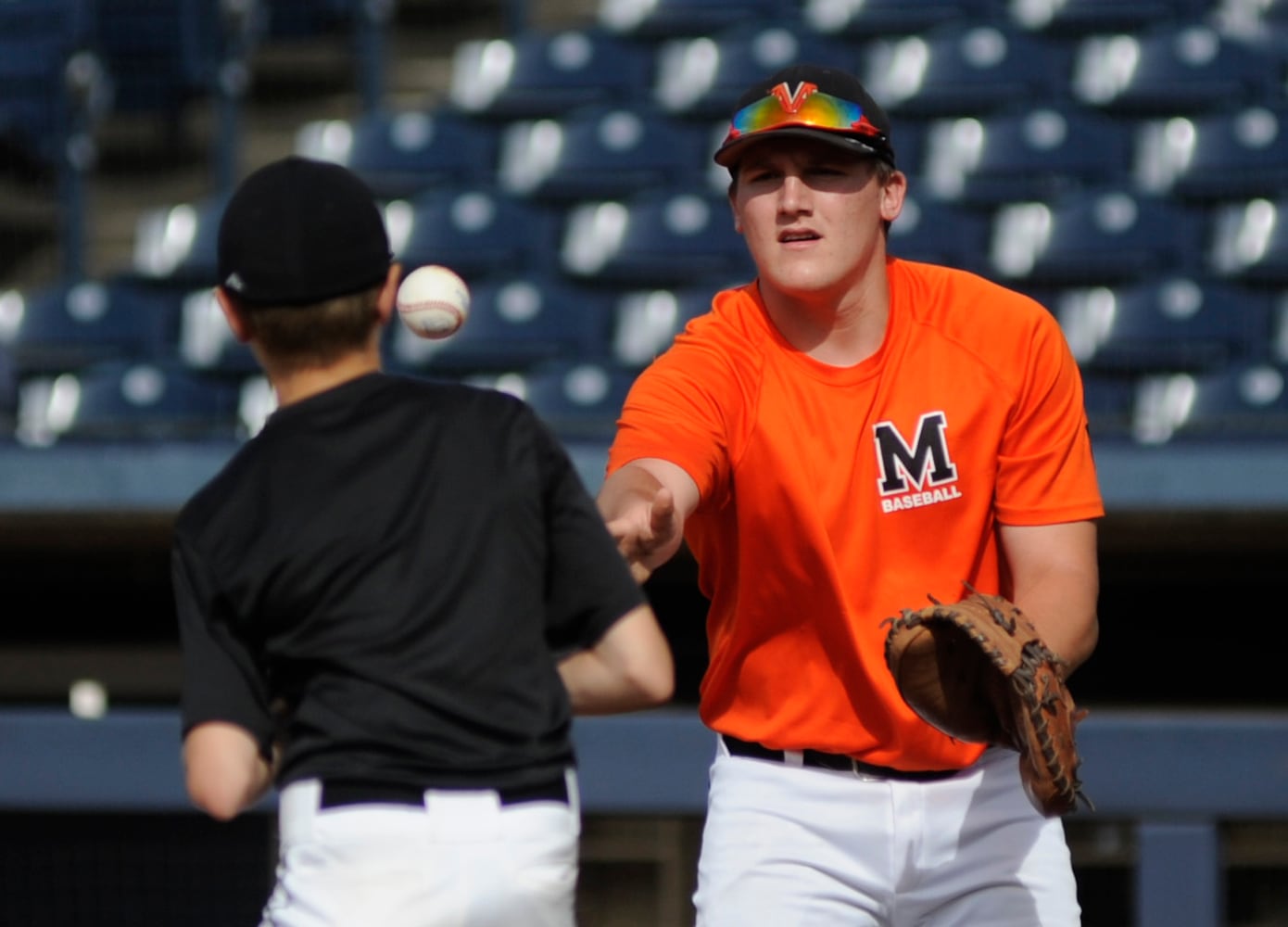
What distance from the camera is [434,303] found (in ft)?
7.79

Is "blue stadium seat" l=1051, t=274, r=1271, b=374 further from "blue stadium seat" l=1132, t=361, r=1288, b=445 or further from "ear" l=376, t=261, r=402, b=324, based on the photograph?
"ear" l=376, t=261, r=402, b=324

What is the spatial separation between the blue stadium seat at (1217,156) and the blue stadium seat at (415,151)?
2683mm

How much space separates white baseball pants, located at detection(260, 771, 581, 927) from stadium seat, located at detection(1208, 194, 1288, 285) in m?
4.95

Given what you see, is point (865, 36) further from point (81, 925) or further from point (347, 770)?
point (347, 770)

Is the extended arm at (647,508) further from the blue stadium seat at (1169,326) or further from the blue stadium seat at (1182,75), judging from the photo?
the blue stadium seat at (1182,75)

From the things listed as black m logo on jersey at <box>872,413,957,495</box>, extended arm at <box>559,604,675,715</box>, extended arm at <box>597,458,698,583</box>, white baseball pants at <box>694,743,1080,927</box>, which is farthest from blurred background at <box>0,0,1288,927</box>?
extended arm at <box>559,604,675,715</box>

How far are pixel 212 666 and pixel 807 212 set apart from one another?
1.23 metres

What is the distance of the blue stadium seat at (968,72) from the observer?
7.11 meters

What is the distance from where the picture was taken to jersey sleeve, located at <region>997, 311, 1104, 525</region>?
2.70 meters

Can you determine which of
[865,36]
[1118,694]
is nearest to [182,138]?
[865,36]

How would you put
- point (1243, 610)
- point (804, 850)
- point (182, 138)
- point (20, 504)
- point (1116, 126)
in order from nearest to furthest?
point (804, 850) → point (20, 504) → point (1243, 610) → point (1116, 126) → point (182, 138)

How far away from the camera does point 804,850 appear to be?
8.68ft

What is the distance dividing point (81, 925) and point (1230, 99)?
5.24m

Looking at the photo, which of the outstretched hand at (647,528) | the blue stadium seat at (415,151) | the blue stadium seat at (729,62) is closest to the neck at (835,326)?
the outstretched hand at (647,528)
